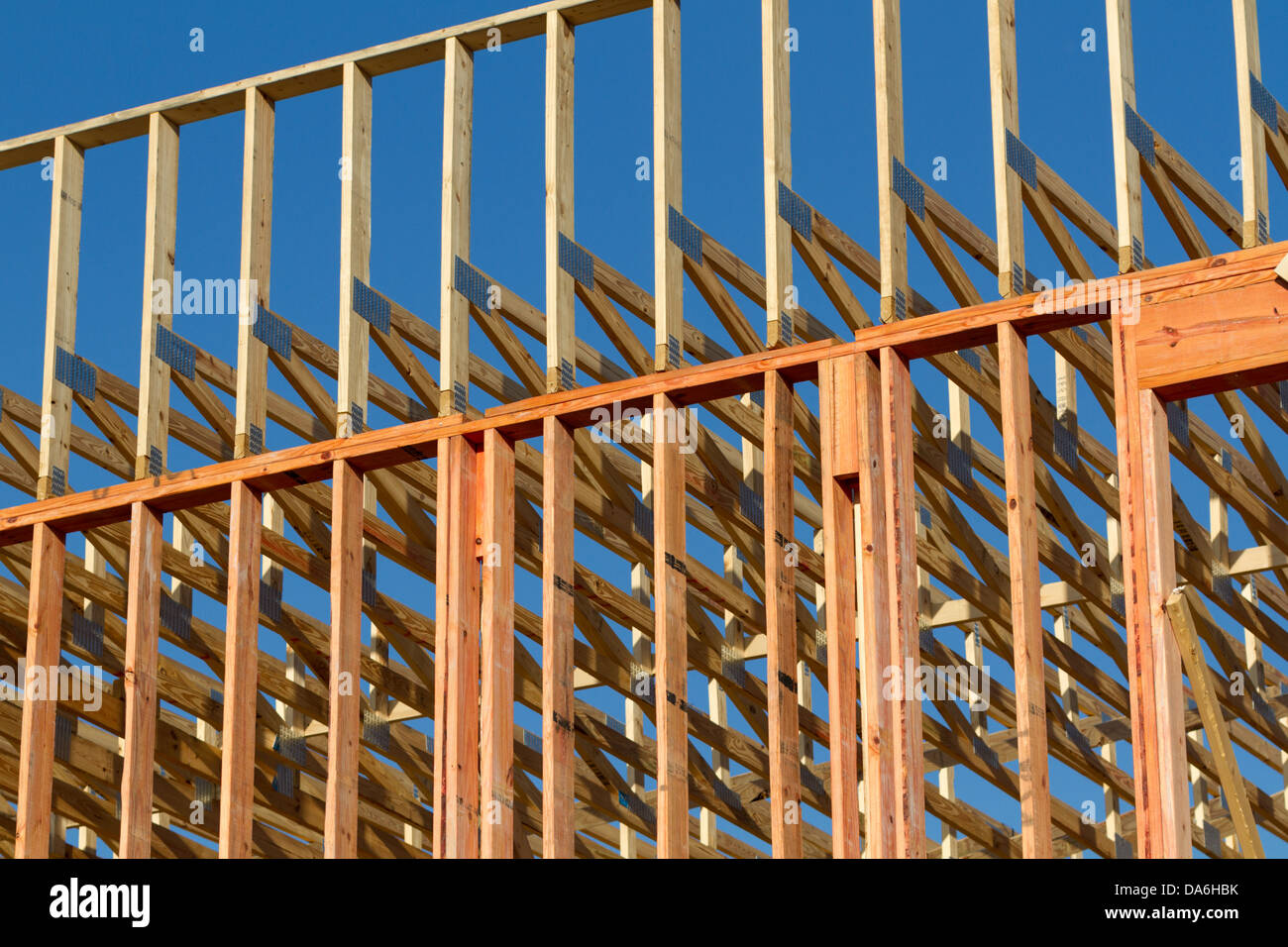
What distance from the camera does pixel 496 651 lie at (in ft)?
32.6

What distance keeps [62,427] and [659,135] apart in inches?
154

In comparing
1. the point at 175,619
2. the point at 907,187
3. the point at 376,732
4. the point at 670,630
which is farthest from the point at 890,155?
the point at 376,732

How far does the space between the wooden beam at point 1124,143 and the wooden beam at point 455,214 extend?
3.40 meters

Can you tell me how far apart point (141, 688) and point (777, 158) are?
4.27 meters

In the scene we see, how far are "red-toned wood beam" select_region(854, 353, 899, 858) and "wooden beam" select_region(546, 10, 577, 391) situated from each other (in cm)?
165

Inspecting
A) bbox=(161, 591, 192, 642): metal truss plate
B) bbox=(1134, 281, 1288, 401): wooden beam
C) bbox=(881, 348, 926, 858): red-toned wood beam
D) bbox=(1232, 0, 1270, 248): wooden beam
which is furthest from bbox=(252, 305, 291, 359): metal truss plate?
bbox=(1232, 0, 1270, 248): wooden beam

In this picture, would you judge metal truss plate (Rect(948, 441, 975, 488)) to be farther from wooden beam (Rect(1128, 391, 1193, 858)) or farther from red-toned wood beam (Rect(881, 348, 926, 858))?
wooden beam (Rect(1128, 391, 1193, 858))

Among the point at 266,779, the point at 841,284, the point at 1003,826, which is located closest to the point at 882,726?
the point at 841,284

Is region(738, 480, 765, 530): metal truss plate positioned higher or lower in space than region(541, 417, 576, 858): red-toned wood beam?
higher

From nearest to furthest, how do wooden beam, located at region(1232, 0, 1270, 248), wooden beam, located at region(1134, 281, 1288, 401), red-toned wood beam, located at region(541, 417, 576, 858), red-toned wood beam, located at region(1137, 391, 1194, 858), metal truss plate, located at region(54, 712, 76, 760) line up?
red-toned wood beam, located at region(1137, 391, 1194, 858) → wooden beam, located at region(1134, 281, 1288, 401) → wooden beam, located at region(1232, 0, 1270, 248) → red-toned wood beam, located at region(541, 417, 576, 858) → metal truss plate, located at region(54, 712, 76, 760)

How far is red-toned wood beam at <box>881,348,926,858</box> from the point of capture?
8906mm

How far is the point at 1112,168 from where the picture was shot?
9.28m

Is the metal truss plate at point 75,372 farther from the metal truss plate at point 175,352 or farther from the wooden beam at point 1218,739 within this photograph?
the wooden beam at point 1218,739

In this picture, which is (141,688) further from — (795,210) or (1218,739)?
(1218,739)
